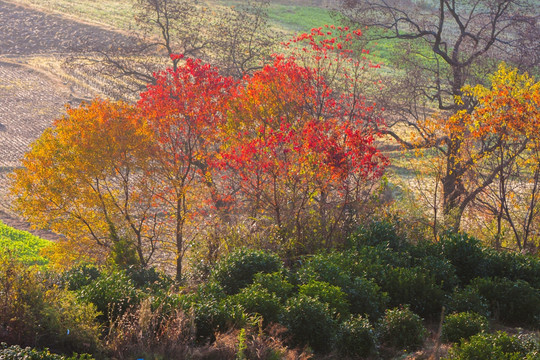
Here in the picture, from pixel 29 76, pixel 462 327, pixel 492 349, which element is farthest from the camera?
pixel 29 76

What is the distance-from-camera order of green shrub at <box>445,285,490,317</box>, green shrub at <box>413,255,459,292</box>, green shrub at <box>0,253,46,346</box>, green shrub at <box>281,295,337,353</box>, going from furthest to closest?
1. green shrub at <box>413,255,459,292</box>
2. green shrub at <box>445,285,490,317</box>
3. green shrub at <box>281,295,337,353</box>
4. green shrub at <box>0,253,46,346</box>

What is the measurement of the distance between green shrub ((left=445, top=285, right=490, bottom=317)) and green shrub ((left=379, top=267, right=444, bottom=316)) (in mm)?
266

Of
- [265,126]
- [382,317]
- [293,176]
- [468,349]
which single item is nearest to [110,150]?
[265,126]

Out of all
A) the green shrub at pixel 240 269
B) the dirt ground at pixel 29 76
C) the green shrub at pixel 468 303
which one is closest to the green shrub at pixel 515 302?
the green shrub at pixel 468 303

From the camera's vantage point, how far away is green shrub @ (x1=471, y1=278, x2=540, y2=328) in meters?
12.2

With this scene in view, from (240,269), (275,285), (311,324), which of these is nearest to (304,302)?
(311,324)

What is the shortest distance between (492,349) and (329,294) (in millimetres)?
3233

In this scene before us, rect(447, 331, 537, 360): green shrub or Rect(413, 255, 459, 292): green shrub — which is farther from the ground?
Rect(413, 255, 459, 292): green shrub

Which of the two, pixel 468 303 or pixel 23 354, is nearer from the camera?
pixel 23 354

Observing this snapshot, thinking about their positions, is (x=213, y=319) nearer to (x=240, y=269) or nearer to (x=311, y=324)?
(x=311, y=324)

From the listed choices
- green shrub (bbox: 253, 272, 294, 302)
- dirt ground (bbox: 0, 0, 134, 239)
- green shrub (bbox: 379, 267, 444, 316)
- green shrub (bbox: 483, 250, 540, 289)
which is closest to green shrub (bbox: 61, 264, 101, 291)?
green shrub (bbox: 253, 272, 294, 302)

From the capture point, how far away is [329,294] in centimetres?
1106

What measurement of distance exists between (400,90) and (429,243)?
45.1 ft

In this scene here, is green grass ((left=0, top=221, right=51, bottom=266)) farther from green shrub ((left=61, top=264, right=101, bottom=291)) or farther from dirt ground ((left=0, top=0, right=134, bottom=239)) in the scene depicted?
green shrub ((left=61, top=264, right=101, bottom=291))
